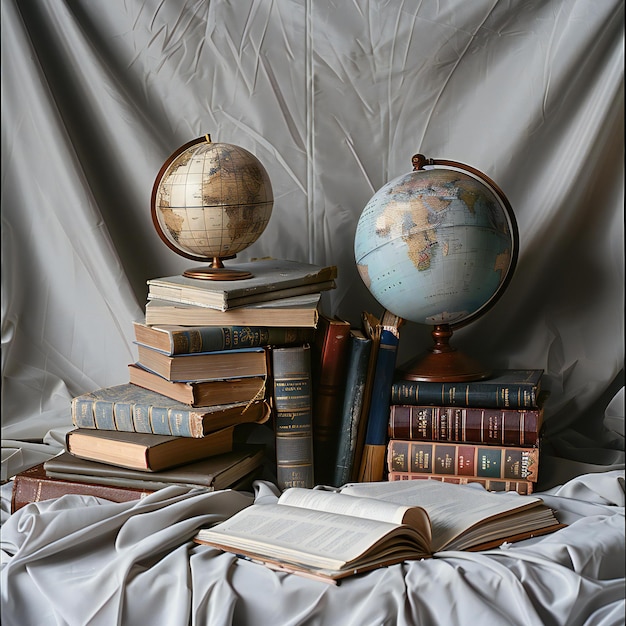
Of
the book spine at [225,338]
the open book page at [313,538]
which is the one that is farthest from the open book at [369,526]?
the book spine at [225,338]

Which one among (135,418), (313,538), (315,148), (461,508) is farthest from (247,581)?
(315,148)

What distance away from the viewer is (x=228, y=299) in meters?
1.70

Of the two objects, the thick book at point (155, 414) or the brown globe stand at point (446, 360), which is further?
the brown globe stand at point (446, 360)

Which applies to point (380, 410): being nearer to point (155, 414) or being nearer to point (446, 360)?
point (446, 360)

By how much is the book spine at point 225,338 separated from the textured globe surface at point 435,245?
0.77 ft

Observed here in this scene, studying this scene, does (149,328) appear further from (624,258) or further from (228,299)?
(624,258)

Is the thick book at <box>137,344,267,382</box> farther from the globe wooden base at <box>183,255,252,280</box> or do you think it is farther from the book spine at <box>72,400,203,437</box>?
the globe wooden base at <box>183,255,252,280</box>

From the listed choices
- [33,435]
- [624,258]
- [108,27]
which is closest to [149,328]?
[33,435]

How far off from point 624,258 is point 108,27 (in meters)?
1.42

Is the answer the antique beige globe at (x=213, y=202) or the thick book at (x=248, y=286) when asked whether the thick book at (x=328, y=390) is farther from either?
the antique beige globe at (x=213, y=202)

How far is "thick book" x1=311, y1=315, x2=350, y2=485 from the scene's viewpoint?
1.79 meters

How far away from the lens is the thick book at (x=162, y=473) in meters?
1.65

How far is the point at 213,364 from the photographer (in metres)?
1.73

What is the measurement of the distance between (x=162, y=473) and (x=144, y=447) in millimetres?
71
